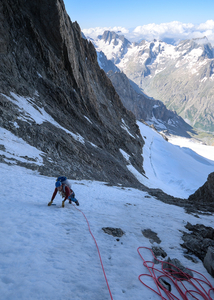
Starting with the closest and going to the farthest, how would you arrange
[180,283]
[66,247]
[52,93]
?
[180,283], [66,247], [52,93]

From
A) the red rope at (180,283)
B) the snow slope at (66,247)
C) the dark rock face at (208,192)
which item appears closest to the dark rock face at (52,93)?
the snow slope at (66,247)

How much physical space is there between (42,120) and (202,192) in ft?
69.0

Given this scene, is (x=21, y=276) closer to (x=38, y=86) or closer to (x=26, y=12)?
(x=38, y=86)

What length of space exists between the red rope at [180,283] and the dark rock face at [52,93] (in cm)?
1109

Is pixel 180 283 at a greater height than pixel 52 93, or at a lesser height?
lesser

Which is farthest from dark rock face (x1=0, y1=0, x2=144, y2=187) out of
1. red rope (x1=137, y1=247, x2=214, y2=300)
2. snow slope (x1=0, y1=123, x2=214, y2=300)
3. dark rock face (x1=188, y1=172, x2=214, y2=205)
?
red rope (x1=137, y1=247, x2=214, y2=300)

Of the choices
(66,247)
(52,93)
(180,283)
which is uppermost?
(52,93)

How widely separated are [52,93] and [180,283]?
89.0ft

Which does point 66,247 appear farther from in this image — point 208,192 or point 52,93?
point 52,93

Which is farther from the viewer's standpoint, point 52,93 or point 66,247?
point 52,93

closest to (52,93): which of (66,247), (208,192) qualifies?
(208,192)

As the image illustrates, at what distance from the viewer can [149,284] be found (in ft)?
16.4

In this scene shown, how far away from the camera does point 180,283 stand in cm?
523

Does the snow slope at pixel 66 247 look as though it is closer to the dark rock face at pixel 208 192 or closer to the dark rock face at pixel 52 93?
the dark rock face at pixel 52 93
